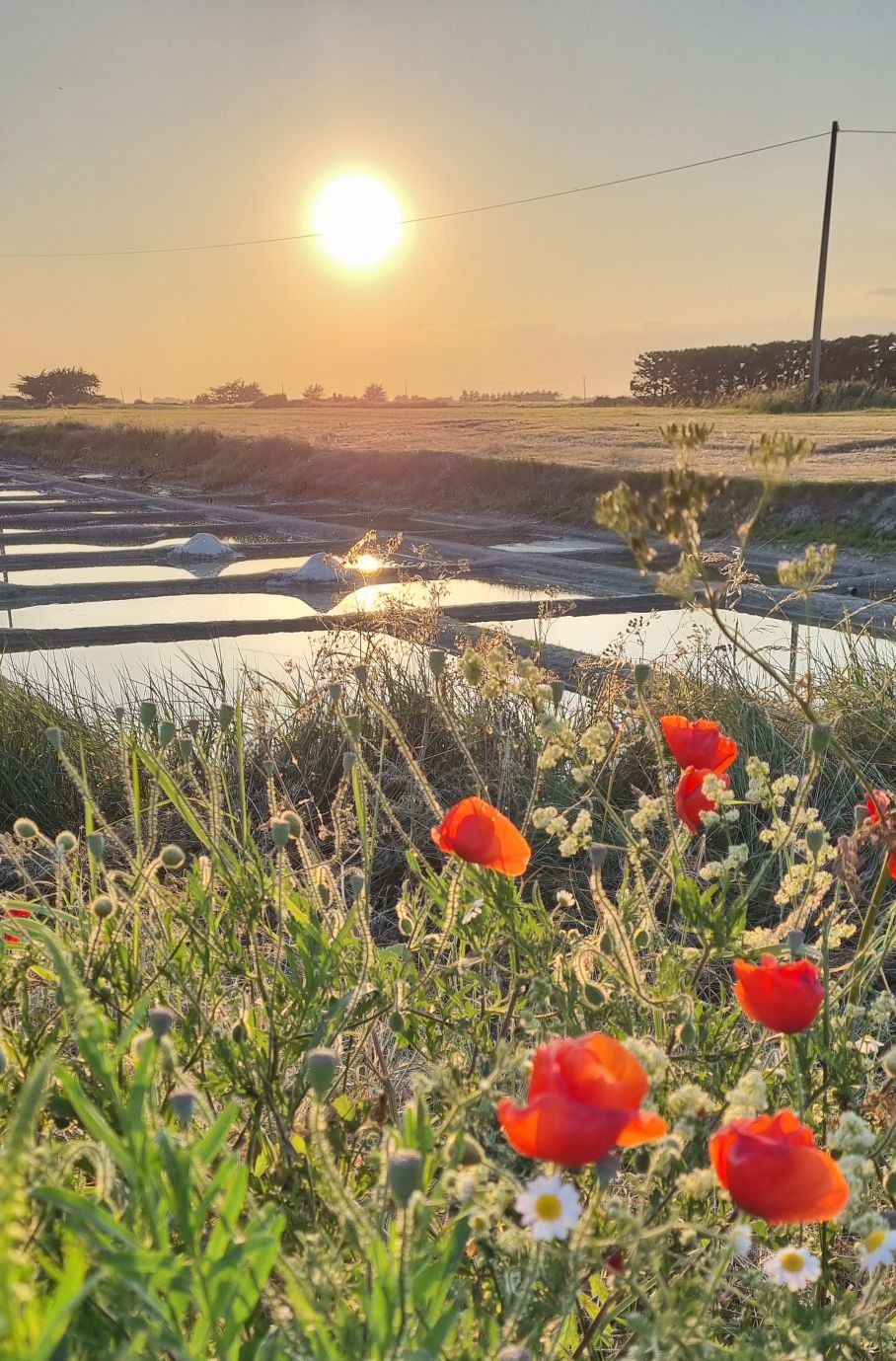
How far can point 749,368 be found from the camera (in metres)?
46.3

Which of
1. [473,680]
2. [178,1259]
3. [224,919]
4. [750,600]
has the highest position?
[473,680]

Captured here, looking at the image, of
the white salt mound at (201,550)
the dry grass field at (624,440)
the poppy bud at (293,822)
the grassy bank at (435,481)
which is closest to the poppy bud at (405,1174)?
the poppy bud at (293,822)

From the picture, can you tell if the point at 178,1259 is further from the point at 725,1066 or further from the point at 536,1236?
the point at 725,1066

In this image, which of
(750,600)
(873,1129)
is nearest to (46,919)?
(873,1129)

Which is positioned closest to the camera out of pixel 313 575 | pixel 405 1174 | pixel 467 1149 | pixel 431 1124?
pixel 405 1174

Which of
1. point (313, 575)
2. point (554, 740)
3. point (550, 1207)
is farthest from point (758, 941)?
point (313, 575)

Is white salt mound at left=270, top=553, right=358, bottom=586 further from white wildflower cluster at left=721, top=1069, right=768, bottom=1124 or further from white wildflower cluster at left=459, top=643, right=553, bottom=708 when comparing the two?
white wildflower cluster at left=721, top=1069, right=768, bottom=1124

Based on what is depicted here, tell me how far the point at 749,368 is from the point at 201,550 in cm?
3783

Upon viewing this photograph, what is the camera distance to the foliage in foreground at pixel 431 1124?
0.78m

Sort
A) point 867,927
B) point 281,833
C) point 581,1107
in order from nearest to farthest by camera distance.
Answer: point 581,1107, point 281,833, point 867,927

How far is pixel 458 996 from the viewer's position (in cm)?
157

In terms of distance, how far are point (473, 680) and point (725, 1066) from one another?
1.89 ft

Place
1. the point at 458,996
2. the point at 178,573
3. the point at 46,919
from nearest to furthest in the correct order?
1. the point at 458,996
2. the point at 46,919
3. the point at 178,573

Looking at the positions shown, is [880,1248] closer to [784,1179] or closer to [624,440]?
[784,1179]
